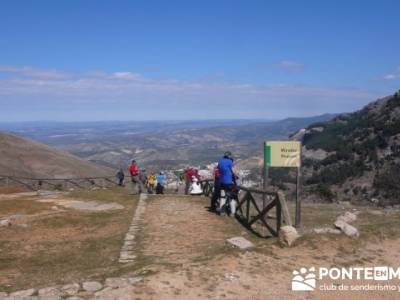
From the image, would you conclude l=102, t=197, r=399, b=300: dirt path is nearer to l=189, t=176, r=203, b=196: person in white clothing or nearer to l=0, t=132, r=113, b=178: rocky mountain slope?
l=189, t=176, r=203, b=196: person in white clothing

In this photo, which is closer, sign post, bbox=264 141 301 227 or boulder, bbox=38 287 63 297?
boulder, bbox=38 287 63 297

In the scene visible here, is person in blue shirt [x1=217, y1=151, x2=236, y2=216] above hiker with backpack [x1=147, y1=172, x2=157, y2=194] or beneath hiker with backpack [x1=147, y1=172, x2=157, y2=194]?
above

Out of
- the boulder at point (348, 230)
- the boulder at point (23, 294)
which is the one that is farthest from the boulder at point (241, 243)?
the boulder at point (23, 294)

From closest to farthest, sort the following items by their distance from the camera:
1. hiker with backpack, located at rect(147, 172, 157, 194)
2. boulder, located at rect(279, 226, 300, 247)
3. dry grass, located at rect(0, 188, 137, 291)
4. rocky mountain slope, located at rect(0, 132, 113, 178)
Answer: dry grass, located at rect(0, 188, 137, 291) < boulder, located at rect(279, 226, 300, 247) < hiker with backpack, located at rect(147, 172, 157, 194) < rocky mountain slope, located at rect(0, 132, 113, 178)

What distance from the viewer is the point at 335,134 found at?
15275 centimetres

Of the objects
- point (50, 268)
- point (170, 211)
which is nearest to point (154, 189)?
point (170, 211)

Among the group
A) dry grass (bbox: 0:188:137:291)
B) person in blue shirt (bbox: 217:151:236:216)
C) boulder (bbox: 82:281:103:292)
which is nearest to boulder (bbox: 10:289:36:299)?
dry grass (bbox: 0:188:137:291)

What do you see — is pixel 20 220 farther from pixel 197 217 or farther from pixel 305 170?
pixel 305 170

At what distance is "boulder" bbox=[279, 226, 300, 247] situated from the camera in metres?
10.7

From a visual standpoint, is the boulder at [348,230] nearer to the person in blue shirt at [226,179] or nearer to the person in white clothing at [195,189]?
the person in blue shirt at [226,179]

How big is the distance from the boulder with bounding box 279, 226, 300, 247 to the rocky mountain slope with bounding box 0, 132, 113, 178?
32.5 m

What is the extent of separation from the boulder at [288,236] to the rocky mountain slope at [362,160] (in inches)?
1900

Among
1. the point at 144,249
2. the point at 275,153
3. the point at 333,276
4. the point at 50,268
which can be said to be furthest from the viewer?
the point at 275,153

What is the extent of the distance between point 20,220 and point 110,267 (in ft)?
23.5
